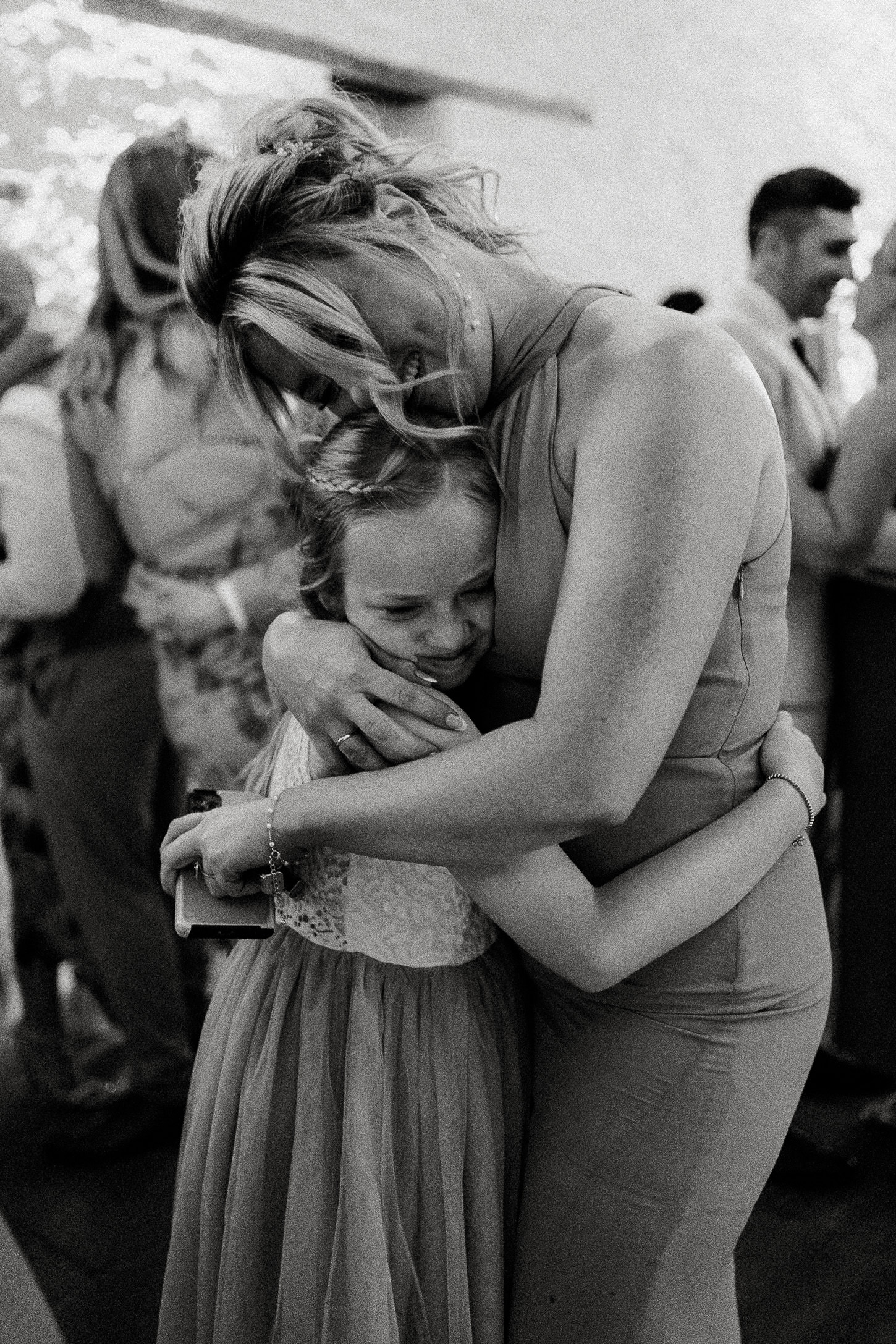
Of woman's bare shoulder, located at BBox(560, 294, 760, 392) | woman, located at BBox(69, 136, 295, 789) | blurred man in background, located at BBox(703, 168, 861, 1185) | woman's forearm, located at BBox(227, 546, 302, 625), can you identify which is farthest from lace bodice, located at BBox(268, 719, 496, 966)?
blurred man in background, located at BBox(703, 168, 861, 1185)

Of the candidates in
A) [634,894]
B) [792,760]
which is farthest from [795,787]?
[634,894]

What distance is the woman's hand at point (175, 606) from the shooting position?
2.47 metres

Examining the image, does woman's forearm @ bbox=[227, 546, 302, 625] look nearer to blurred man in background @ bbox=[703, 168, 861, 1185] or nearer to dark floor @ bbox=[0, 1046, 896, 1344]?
blurred man in background @ bbox=[703, 168, 861, 1185]

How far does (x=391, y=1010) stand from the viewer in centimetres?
124

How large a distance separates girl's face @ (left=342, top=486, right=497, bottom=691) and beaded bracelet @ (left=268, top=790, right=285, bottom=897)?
189 millimetres

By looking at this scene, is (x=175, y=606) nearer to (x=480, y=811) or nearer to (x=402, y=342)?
(x=402, y=342)

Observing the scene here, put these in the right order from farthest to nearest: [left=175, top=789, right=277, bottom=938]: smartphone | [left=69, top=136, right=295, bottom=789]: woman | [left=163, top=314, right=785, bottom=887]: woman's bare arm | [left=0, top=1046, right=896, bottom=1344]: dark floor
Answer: [left=69, top=136, right=295, bottom=789]: woman → [left=0, top=1046, right=896, bottom=1344]: dark floor → [left=175, top=789, right=277, bottom=938]: smartphone → [left=163, top=314, right=785, bottom=887]: woman's bare arm

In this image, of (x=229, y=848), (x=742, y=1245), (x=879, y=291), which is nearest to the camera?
(x=229, y=848)

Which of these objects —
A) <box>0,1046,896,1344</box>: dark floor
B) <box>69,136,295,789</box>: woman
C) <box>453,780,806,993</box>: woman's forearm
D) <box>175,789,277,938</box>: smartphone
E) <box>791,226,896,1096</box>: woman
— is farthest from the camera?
<box>791,226,896,1096</box>: woman

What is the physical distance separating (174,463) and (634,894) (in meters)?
1.57

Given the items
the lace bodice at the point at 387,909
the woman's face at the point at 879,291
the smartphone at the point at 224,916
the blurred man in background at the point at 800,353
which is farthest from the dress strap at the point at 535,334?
the woman's face at the point at 879,291

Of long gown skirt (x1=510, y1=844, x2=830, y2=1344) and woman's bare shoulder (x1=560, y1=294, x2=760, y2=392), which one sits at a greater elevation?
woman's bare shoulder (x1=560, y1=294, x2=760, y2=392)

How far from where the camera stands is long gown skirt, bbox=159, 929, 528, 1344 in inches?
47.8

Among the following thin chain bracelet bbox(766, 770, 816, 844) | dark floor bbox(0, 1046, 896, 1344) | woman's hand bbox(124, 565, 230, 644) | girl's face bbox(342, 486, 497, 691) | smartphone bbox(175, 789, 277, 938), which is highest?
girl's face bbox(342, 486, 497, 691)
